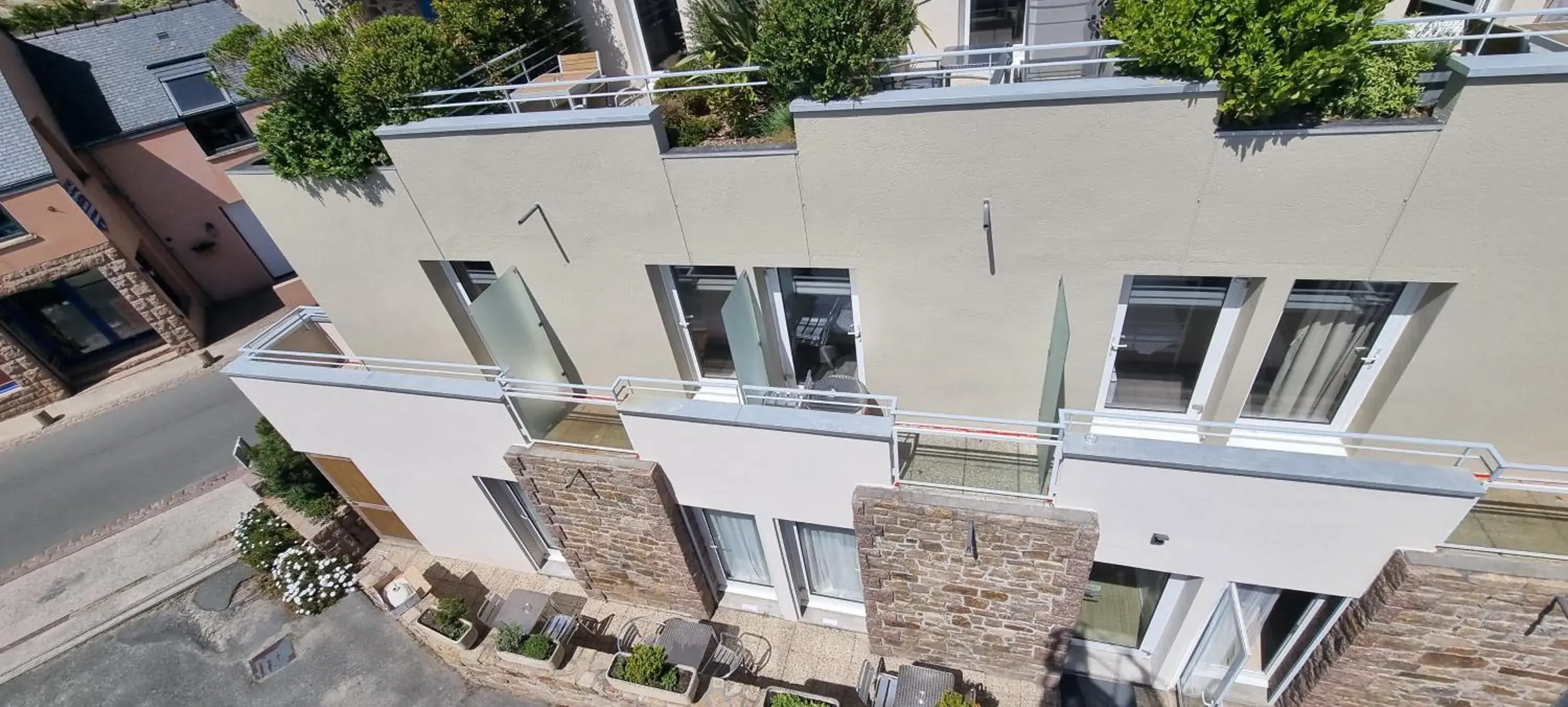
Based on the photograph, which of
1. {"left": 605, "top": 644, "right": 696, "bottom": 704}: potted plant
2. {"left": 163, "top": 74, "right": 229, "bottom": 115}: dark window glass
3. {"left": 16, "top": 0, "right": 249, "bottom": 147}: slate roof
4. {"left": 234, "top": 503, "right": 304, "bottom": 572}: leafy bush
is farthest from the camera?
{"left": 163, "top": 74, "right": 229, "bottom": 115}: dark window glass

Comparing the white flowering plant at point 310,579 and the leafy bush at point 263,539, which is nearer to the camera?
the white flowering plant at point 310,579

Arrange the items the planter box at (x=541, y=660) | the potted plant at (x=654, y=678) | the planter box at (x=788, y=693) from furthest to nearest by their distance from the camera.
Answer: the planter box at (x=541, y=660)
the potted plant at (x=654, y=678)
the planter box at (x=788, y=693)

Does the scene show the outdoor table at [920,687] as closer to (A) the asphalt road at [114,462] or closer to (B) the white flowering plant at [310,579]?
(B) the white flowering plant at [310,579]

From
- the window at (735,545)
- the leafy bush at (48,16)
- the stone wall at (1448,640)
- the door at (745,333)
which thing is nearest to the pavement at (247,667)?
the window at (735,545)

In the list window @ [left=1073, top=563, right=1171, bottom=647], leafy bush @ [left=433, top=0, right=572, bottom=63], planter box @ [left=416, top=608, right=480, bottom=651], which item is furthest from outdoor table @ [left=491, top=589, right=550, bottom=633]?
leafy bush @ [left=433, top=0, right=572, bottom=63]

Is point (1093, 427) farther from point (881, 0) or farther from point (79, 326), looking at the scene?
point (79, 326)

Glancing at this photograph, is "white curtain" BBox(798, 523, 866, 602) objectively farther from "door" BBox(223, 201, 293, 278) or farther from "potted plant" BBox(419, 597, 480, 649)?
"door" BBox(223, 201, 293, 278)

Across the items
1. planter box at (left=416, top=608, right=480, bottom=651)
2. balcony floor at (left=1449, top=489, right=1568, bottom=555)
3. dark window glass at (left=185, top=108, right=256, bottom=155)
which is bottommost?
planter box at (left=416, top=608, right=480, bottom=651)
